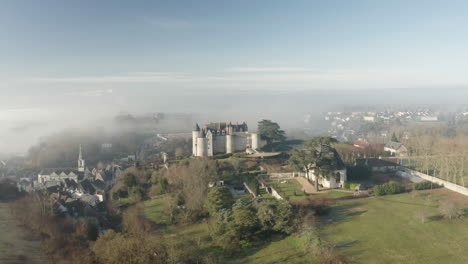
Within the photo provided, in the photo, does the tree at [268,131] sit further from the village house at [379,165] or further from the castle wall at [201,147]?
the village house at [379,165]

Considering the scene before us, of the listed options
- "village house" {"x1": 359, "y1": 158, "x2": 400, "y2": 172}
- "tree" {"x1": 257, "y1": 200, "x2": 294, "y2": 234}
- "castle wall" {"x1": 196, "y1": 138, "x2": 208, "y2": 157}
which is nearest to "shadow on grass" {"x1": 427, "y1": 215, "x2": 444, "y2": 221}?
"tree" {"x1": 257, "y1": 200, "x2": 294, "y2": 234}

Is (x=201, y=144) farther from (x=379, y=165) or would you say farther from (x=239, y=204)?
(x=379, y=165)

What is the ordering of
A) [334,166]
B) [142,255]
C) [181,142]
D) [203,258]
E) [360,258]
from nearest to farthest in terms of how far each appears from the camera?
[142,255], [360,258], [203,258], [334,166], [181,142]

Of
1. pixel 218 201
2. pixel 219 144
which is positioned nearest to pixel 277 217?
pixel 218 201

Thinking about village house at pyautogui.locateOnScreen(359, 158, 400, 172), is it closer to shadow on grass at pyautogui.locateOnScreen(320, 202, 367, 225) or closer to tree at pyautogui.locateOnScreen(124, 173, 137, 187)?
shadow on grass at pyautogui.locateOnScreen(320, 202, 367, 225)

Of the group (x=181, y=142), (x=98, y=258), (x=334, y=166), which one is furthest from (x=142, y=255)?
(x=181, y=142)

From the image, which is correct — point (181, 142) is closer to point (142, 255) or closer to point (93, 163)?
point (93, 163)

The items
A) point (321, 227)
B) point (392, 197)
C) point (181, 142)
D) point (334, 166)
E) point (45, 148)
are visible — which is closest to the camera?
point (321, 227)
